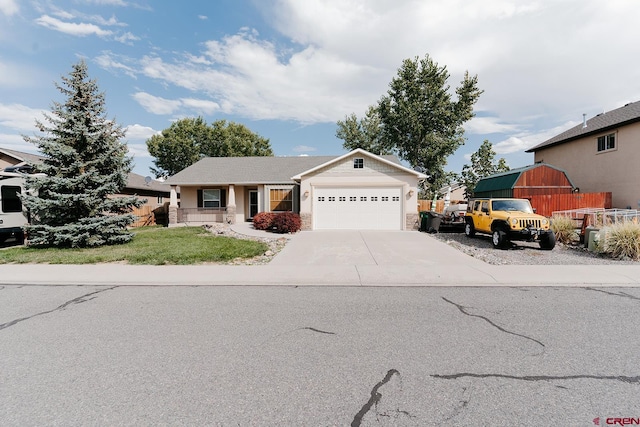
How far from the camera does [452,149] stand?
32.2 meters

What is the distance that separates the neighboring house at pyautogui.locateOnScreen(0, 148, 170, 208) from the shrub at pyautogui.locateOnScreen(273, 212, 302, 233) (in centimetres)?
685

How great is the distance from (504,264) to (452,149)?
26.2 metres

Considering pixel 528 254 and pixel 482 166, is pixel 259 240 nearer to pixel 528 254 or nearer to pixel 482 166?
pixel 528 254

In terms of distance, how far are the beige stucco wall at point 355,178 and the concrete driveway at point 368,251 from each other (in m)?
3.14

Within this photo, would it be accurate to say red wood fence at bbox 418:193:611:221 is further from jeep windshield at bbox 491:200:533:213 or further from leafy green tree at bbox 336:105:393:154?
leafy green tree at bbox 336:105:393:154

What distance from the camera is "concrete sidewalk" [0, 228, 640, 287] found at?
22.9 ft

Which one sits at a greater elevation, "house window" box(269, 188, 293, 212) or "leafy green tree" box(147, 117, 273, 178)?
"leafy green tree" box(147, 117, 273, 178)

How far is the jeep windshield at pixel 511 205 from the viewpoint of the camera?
12.5 metres

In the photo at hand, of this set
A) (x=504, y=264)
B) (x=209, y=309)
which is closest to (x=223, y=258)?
(x=209, y=309)

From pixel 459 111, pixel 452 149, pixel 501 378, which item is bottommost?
pixel 501 378

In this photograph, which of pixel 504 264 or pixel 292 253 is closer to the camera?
pixel 504 264

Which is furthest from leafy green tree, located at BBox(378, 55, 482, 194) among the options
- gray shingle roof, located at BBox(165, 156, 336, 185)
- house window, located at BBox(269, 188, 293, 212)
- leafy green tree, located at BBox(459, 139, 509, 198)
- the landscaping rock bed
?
the landscaping rock bed

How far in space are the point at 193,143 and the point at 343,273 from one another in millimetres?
39207

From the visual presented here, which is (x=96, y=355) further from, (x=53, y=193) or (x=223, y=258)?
(x=53, y=193)
